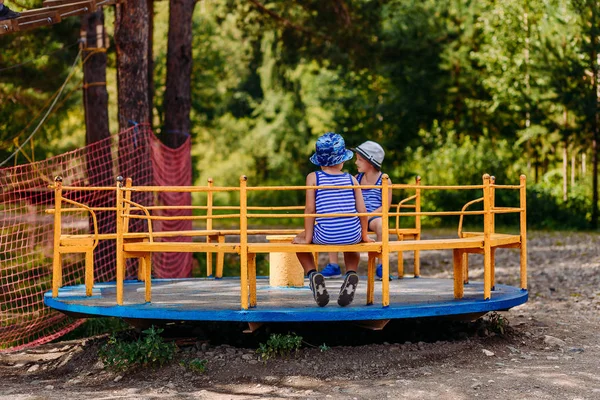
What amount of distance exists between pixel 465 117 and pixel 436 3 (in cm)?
491

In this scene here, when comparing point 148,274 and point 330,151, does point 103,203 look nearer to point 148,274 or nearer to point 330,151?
point 148,274

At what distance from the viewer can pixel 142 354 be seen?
854 cm

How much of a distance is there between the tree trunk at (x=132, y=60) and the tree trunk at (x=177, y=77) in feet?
9.17

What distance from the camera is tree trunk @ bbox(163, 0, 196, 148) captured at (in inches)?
675

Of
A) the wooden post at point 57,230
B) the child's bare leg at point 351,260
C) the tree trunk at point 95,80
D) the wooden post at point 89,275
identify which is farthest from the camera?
the tree trunk at point 95,80

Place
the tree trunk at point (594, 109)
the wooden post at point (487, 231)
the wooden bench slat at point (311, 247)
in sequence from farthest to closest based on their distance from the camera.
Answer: the tree trunk at point (594, 109) < the wooden post at point (487, 231) < the wooden bench slat at point (311, 247)

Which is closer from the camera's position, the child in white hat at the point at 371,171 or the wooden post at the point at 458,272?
the wooden post at the point at 458,272

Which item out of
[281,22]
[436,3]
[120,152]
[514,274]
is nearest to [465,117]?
[436,3]

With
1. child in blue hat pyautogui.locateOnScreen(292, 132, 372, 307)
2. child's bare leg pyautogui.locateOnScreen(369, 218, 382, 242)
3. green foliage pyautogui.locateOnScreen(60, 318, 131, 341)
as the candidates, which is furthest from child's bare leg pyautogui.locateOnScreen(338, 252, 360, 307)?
green foliage pyautogui.locateOnScreen(60, 318, 131, 341)

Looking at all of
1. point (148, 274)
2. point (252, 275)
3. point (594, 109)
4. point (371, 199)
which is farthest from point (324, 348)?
point (594, 109)

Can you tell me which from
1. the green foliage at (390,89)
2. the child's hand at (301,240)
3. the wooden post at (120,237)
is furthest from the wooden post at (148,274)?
the green foliage at (390,89)

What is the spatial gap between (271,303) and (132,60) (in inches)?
253

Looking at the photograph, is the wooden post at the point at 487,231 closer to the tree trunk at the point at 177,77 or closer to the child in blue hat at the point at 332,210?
the child in blue hat at the point at 332,210

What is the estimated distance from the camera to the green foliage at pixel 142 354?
8547 mm
